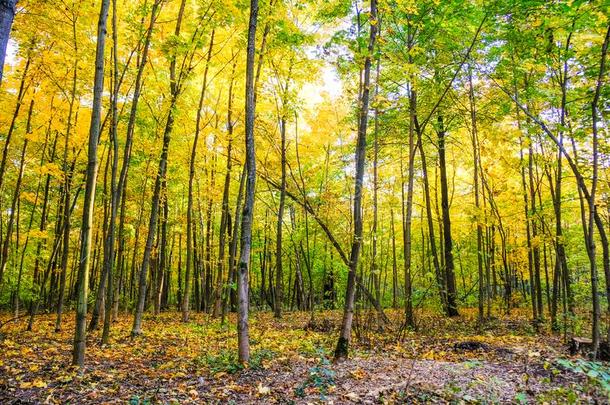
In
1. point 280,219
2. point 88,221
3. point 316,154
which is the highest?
point 316,154

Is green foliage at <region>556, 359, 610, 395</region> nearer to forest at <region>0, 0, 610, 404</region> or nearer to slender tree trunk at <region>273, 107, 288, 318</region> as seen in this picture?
forest at <region>0, 0, 610, 404</region>

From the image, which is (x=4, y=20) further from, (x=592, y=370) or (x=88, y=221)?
(x=88, y=221)

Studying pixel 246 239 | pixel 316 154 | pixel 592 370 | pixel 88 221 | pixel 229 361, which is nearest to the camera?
pixel 592 370

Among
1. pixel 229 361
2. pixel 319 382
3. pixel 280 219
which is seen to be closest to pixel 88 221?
pixel 229 361

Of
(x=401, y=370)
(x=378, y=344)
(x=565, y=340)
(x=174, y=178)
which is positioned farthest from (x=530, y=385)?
(x=174, y=178)

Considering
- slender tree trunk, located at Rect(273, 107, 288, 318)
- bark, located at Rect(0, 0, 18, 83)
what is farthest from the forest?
slender tree trunk, located at Rect(273, 107, 288, 318)

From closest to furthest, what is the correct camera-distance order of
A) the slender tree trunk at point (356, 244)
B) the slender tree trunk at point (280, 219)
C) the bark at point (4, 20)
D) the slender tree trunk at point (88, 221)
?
1. the bark at point (4, 20)
2. the slender tree trunk at point (88, 221)
3. the slender tree trunk at point (356, 244)
4. the slender tree trunk at point (280, 219)

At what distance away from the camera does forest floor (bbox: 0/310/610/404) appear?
473cm

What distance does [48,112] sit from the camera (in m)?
12.7

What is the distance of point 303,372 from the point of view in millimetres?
6168

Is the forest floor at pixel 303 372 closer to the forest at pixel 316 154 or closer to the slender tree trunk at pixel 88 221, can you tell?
the forest at pixel 316 154

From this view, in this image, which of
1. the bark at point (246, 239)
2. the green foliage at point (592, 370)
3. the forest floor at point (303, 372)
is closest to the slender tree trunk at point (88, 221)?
the forest floor at point (303, 372)

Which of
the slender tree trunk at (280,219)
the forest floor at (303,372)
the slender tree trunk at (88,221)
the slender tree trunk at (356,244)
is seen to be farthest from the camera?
the slender tree trunk at (280,219)

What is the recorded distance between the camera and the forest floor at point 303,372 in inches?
186
